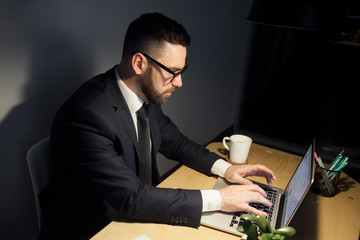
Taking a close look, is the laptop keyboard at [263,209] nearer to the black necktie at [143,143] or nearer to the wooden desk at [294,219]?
the wooden desk at [294,219]

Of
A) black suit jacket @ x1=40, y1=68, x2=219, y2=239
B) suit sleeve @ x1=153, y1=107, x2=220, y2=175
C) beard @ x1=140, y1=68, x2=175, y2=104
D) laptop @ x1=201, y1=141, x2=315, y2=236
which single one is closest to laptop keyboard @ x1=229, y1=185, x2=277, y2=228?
laptop @ x1=201, y1=141, x2=315, y2=236

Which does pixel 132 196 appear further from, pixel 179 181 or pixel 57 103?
pixel 57 103

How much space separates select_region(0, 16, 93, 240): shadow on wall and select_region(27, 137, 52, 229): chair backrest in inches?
9.9

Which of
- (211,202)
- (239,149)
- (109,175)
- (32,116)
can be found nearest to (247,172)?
(239,149)

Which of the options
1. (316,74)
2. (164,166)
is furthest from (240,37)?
(164,166)

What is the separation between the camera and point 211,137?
3533 millimetres

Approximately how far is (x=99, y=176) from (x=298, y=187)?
28.8 inches

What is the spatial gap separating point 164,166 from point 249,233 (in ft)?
6.54

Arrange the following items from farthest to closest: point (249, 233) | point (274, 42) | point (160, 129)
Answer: point (274, 42) → point (160, 129) → point (249, 233)

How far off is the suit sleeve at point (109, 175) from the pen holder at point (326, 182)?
0.59 m

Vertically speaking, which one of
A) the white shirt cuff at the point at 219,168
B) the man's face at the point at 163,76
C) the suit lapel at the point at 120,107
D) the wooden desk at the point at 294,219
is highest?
the man's face at the point at 163,76

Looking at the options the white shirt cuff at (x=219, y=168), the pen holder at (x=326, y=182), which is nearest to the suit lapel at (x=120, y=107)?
the white shirt cuff at (x=219, y=168)

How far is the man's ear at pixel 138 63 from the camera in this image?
1274 millimetres

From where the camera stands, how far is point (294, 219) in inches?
45.7
